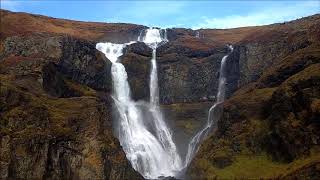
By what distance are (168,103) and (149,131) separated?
1136 centimetres

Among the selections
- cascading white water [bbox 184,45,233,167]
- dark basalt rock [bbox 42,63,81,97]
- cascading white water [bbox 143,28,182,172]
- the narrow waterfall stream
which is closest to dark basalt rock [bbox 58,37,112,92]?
the narrow waterfall stream

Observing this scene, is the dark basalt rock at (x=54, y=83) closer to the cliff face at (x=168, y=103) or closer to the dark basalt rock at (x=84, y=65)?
the cliff face at (x=168, y=103)

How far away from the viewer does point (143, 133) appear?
261ft

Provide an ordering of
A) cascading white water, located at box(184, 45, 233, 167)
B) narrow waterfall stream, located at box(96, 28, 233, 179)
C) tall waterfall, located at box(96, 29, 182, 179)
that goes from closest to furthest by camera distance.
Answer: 1. tall waterfall, located at box(96, 29, 182, 179)
2. narrow waterfall stream, located at box(96, 28, 233, 179)
3. cascading white water, located at box(184, 45, 233, 167)

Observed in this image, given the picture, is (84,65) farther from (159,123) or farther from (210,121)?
(210,121)

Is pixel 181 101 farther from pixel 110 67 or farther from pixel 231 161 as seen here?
pixel 231 161

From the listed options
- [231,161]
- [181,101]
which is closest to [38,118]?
[231,161]

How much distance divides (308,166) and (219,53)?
49.5 meters

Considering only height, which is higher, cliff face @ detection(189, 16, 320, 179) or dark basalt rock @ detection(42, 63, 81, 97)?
dark basalt rock @ detection(42, 63, 81, 97)

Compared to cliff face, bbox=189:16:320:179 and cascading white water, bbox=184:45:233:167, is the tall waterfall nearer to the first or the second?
cascading white water, bbox=184:45:233:167

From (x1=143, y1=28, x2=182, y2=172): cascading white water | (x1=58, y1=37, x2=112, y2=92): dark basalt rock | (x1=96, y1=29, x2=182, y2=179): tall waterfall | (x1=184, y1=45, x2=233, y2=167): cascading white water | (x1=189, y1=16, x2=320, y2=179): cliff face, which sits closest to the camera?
(x1=189, y1=16, x2=320, y2=179): cliff face

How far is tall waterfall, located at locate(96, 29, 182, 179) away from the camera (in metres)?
71.9

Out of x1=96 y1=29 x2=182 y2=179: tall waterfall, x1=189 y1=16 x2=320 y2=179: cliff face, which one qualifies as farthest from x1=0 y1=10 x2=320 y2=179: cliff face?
x1=96 y1=29 x2=182 y2=179: tall waterfall

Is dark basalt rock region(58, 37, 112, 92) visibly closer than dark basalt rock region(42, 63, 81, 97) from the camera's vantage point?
No
